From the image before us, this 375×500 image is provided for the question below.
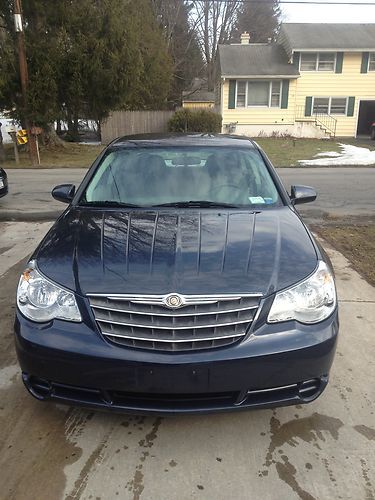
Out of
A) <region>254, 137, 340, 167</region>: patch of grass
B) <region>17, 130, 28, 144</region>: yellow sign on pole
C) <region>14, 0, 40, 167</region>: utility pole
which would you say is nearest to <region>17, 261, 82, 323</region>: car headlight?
<region>254, 137, 340, 167</region>: patch of grass

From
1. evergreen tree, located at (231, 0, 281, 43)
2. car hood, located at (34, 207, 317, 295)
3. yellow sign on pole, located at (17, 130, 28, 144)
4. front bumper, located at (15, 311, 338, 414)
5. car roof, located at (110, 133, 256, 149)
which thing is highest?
evergreen tree, located at (231, 0, 281, 43)

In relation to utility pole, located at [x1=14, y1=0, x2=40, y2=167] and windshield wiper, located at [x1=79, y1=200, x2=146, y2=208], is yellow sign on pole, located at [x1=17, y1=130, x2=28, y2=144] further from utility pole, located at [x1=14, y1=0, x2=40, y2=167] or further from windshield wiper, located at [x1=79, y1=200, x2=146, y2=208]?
windshield wiper, located at [x1=79, y1=200, x2=146, y2=208]

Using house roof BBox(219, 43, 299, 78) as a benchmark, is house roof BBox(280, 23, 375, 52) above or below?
above

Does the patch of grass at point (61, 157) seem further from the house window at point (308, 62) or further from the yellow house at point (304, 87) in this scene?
the house window at point (308, 62)

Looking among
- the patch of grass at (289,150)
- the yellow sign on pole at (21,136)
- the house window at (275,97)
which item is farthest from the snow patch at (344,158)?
the yellow sign on pole at (21,136)

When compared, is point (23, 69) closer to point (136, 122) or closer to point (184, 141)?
point (136, 122)

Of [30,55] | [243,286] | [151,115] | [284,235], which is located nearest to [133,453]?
[243,286]

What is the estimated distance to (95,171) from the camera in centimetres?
386

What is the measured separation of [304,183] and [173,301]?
10.4 m

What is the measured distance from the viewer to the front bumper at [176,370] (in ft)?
7.30

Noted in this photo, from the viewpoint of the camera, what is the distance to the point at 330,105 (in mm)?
28156

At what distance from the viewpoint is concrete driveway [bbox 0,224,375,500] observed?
2.24 m

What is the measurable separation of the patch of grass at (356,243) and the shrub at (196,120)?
49.9 feet

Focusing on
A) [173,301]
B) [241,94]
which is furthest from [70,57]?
[173,301]
